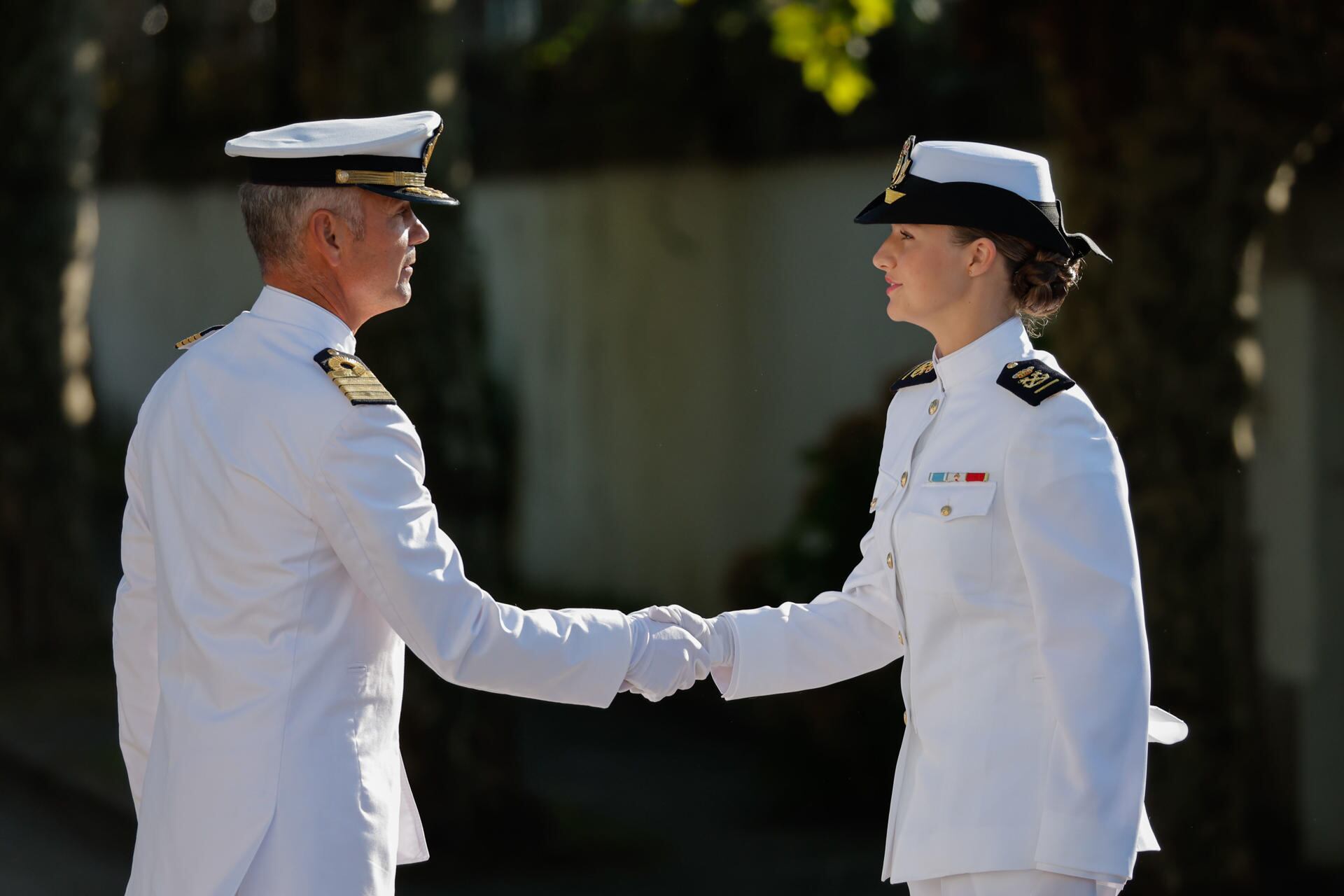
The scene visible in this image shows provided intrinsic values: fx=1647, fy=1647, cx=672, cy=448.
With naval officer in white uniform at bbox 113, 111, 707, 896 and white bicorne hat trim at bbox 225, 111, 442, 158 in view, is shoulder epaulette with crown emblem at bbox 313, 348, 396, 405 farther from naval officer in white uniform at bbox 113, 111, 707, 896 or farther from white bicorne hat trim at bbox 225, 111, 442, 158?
white bicorne hat trim at bbox 225, 111, 442, 158

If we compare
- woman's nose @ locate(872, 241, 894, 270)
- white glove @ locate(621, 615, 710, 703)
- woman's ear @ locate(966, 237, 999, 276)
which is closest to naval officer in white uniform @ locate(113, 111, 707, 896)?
white glove @ locate(621, 615, 710, 703)

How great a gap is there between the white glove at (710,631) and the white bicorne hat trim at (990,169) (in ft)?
3.18

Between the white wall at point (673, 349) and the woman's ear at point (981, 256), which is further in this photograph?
the white wall at point (673, 349)

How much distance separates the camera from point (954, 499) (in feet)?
9.25

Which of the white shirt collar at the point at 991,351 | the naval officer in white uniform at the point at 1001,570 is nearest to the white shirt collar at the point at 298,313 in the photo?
the naval officer in white uniform at the point at 1001,570

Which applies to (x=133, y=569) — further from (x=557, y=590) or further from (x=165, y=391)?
(x=557, y=590)

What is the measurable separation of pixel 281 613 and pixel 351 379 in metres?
0.39

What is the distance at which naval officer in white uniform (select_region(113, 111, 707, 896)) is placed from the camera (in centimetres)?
259

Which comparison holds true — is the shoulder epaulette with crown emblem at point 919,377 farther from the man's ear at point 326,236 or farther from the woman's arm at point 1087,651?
the man's ear at point 326,236

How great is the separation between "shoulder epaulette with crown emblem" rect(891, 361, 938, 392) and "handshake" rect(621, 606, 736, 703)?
59 cm

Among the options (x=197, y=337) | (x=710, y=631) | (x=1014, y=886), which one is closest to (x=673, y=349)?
(x=710, y=631)

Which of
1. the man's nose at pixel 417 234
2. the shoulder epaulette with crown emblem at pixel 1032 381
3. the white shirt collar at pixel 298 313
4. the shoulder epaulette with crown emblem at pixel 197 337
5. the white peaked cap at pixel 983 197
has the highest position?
the white peaked cap at pixel 983 197

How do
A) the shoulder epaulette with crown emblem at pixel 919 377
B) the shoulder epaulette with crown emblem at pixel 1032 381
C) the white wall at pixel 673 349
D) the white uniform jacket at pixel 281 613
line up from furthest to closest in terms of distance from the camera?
the white wall at pixel 673 349 < the shoulder epaulette with crown emblem at pixel 919 377 < the shoulder epaulette with crown emblem at pixel 1032 381 < the white uniform jacket at pixel 281 613

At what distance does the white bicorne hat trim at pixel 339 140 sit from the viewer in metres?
2.78
